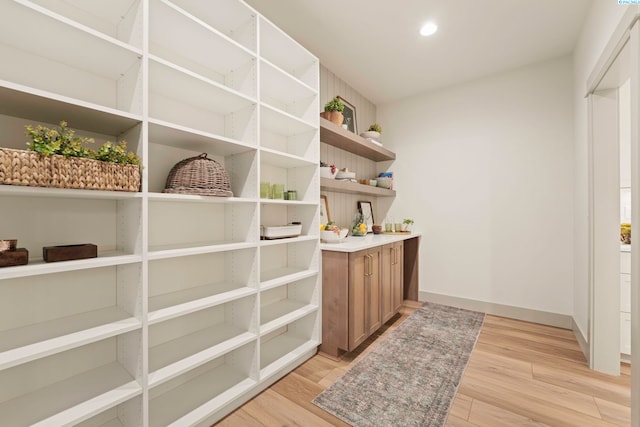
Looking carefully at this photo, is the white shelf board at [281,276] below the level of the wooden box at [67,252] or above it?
below

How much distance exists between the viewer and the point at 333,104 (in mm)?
2613

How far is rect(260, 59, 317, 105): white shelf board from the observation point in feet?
6.27

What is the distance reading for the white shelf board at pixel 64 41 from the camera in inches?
39.5

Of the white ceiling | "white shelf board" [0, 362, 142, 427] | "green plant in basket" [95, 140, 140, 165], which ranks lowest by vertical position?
"white shelf board" [0, 362, 142, 427]

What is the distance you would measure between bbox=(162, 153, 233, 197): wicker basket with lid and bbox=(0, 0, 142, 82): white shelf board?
523 millimetres

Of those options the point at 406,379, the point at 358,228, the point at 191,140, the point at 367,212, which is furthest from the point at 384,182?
the point at 191,140

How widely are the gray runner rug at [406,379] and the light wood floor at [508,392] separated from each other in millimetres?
66

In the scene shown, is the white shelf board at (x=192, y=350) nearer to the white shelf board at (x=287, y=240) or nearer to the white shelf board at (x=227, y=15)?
the white shelf board at (x=287, y=240)

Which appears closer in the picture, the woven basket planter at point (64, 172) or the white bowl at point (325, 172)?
the woven basket planter at point (64, 172)

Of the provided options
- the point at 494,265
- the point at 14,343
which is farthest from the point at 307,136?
the point at 494,265

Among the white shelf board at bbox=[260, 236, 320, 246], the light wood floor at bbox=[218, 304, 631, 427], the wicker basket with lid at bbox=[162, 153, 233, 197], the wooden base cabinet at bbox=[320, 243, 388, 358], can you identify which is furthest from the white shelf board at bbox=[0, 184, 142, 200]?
the wooden base cabinet at bbox=[320, 243, 388, 358]

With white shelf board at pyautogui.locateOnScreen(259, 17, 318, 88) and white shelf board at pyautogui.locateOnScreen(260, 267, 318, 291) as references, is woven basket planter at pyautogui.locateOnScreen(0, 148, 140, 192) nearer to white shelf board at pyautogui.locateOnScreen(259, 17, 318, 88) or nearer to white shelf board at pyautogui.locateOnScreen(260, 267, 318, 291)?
white shelf board at pyautogui.locateOnScreen(260, 267, 318, 291)

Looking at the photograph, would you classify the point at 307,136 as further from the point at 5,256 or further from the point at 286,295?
the point at 5,256

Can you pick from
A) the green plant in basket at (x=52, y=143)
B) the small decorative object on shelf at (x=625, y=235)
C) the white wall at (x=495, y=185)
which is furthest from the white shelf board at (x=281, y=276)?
the small decorative object on shelf at (x=625, y=235)
